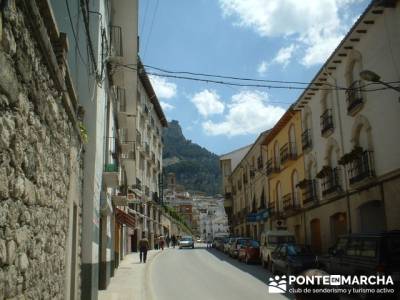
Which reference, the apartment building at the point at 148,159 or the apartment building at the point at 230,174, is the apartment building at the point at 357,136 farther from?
the apartment building at the point at 230,174

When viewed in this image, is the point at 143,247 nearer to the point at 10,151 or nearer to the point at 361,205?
the point at 361,205

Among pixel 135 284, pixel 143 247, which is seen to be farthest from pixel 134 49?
pixel 143 247

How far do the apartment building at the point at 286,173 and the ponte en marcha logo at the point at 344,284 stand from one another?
1693 cm

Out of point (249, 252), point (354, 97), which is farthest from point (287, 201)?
point (354, 97)

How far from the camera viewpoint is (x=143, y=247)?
27.5 metres

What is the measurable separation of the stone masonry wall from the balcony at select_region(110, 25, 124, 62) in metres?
10.1

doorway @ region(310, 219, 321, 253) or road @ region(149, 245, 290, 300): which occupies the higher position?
Result: doorway @ region(310, 219, 321, 253)

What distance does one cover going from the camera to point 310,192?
86.8 feet

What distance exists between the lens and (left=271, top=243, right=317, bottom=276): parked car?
1584 cm

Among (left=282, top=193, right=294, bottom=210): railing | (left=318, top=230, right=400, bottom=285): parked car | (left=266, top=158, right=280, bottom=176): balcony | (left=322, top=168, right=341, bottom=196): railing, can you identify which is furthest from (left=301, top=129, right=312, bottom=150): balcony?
(left=318, top=230, right=400, bottom=285): parked car

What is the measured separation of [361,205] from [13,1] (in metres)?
18.3

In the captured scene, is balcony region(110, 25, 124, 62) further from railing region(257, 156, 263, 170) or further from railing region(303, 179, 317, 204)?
railing region(257, 156, 263, 170)

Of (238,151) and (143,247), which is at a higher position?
(238,151)

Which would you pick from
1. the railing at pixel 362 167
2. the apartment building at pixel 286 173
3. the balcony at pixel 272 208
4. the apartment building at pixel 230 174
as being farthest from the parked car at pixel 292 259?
the apartment building at pixel 230 174
